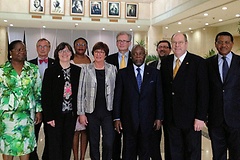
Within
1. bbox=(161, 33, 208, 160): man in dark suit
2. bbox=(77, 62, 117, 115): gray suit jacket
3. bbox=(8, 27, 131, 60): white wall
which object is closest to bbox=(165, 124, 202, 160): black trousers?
bbox=(161, 33, 208, 160): man in dark suit

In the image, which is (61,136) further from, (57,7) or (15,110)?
(57,7)

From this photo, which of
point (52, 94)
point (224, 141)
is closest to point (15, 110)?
point (52, 94)

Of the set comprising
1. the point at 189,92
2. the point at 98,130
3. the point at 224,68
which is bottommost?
the point at 98,130

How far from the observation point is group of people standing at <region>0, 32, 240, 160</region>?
133 inches

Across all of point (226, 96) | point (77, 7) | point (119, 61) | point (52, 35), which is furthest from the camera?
point (52, 35)

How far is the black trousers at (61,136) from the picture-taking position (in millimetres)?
3699

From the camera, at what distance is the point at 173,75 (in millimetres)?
3639

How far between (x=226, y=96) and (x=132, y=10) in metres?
14.9

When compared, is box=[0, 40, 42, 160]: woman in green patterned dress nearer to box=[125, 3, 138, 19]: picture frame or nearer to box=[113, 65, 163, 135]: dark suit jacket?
box=[113, 65, 163, 135]: dark suit jacket

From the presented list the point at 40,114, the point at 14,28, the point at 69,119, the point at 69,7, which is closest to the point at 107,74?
the point at 69,119

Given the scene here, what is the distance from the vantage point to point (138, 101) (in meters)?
3.67

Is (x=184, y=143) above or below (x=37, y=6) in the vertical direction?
below

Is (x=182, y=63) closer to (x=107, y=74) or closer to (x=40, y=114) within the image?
(x=107, y=74)

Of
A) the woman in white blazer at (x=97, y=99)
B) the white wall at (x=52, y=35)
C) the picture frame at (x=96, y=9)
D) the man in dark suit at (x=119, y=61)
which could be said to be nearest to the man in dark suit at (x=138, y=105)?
the woman in white blazer at (x=97, y=99)
